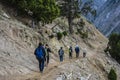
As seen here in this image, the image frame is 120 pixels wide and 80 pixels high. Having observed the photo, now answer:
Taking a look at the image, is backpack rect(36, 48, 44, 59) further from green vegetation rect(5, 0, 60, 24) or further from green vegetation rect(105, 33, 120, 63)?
green vegetation rect(105, 33, 120, 63)

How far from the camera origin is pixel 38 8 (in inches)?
1422

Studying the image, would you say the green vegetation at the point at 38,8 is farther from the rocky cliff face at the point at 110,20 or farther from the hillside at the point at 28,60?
the rocky cliff face at the point at 110,20

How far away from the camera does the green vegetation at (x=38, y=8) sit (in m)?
34.9

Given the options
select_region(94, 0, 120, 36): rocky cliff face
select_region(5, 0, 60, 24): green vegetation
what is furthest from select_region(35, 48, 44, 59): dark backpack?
select_region(94, 0, 120, 36): rocky cliff face

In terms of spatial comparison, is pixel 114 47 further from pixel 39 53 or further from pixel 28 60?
pixel 39 53

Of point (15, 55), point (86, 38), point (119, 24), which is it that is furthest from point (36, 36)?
point (119, 24)

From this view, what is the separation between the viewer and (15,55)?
81.5 feet

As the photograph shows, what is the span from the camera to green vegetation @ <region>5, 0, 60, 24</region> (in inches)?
1375

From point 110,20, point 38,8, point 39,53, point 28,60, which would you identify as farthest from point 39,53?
point 110,20

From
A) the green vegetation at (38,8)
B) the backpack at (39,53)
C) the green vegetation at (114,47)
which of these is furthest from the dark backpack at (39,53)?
the green vegetation at (114,47)

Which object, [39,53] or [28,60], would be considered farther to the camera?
[28,60]

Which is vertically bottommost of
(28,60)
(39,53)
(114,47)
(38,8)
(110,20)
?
(110,20)

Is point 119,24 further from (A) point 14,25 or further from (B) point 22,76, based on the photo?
(B) point 22,76

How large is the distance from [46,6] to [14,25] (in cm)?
774
